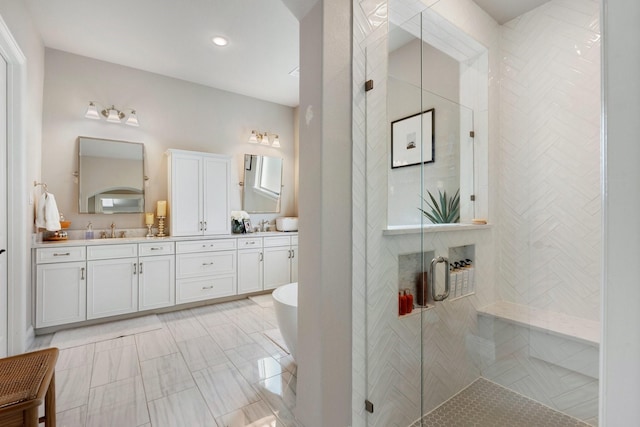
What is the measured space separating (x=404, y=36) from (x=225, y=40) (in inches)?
83.9

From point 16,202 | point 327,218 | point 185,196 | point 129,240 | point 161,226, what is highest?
point 185,196

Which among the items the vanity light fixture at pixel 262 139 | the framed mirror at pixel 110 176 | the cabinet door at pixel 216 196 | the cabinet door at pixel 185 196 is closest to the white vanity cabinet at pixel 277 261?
the cabinet door at pixel 216 196

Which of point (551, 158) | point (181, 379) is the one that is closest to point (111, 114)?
point (181, 379)

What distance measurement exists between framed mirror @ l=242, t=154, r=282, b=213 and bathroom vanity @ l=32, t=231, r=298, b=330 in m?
Result: 0.65

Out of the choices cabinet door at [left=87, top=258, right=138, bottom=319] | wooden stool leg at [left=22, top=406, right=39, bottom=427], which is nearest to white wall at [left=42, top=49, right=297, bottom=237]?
cabinet door at [left=87, top=258, right=138, bottom=319]

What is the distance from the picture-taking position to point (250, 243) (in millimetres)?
4031

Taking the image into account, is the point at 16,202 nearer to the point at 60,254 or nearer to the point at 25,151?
the point at 25,151

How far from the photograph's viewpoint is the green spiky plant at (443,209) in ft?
5.89

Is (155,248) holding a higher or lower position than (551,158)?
lower

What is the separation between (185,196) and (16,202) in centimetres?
160

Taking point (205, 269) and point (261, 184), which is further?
point (261, 184)

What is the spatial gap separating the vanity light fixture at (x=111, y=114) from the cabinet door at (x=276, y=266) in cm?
236

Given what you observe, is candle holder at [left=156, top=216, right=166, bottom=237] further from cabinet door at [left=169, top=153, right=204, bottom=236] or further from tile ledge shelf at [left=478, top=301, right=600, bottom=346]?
tile ledge shelf at [left=478, top=301, right=600, bottom=346]

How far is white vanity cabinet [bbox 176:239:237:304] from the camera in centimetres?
351
